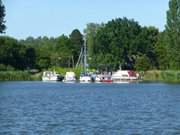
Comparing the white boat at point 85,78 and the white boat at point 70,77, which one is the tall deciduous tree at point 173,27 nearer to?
the white boat at point 85,78

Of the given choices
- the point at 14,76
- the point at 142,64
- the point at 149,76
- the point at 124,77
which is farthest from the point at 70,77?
the point at 149,76

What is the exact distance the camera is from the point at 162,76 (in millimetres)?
156750

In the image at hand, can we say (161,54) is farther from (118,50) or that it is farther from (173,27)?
(173,27)

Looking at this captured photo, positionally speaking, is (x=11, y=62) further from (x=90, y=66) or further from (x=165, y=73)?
(x=165, y=73)

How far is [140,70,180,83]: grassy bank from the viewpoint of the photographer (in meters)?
149

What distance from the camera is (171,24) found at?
479ft

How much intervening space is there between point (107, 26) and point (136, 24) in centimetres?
800

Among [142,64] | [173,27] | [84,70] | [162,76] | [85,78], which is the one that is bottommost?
[85,78]

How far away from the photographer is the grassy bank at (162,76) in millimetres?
148625

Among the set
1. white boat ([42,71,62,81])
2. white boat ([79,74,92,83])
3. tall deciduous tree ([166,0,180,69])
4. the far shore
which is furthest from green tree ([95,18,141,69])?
tall deciduous tree ([166,0,180,69])

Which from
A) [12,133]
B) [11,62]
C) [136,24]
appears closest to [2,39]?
[11,62]

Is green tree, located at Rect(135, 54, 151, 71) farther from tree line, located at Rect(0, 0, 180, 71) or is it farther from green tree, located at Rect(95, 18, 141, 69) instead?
green tree, located at Rect(95, 18, 141, 69)

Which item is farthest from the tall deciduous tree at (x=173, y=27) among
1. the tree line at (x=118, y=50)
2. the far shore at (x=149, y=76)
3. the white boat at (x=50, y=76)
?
the white boat at (x=50, y=76)

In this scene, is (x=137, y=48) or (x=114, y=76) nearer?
(x=114, y=76)
